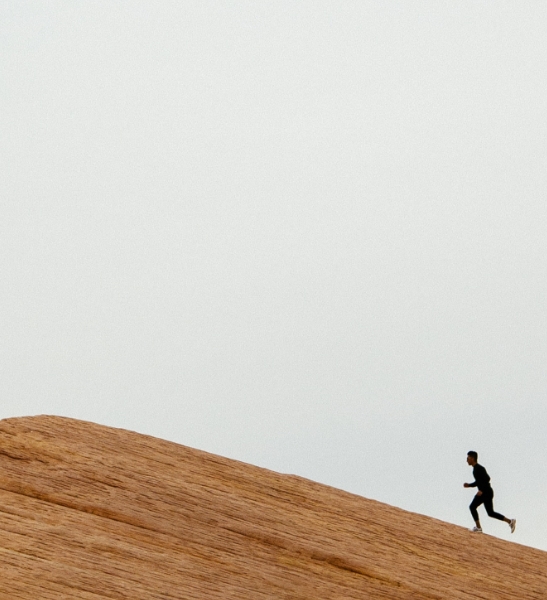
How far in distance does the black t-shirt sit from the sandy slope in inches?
40.4

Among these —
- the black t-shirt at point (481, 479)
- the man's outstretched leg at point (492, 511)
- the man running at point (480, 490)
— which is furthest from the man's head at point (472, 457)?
the man's outstretched leg at point (492, 511)

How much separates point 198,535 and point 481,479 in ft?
24.6

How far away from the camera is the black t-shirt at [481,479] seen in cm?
2141

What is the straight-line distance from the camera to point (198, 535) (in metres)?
16.6

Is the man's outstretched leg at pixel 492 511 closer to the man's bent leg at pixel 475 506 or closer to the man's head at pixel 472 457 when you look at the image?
the man's bent leg at pixel 475 506

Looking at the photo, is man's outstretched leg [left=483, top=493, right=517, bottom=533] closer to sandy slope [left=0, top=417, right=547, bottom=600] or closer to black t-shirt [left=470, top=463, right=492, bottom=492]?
black t-shirt [left=470, top=463, right=492, bottom=492]

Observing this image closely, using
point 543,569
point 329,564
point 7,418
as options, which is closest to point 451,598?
point 329,564

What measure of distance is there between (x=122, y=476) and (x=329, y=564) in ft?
13.0

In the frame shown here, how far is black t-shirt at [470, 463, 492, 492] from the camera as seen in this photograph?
21.4 m

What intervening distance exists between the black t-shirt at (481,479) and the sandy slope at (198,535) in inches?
40.4

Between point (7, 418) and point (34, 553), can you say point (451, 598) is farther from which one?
point (7, 418)

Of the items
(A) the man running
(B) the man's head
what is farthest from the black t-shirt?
(B) the man's head

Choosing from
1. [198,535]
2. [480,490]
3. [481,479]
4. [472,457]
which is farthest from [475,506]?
[198,535]

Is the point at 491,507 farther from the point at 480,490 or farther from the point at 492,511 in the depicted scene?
the point at 480,490
